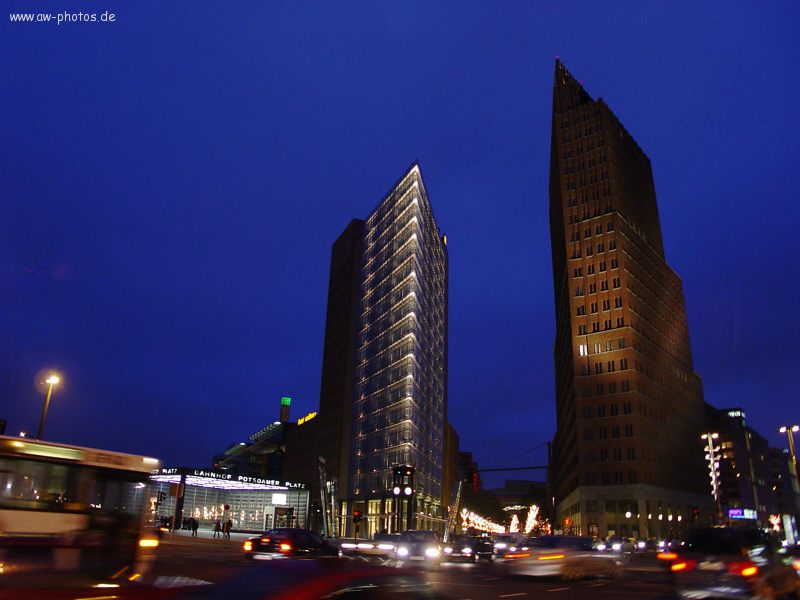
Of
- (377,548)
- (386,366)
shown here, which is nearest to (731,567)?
(377,548)

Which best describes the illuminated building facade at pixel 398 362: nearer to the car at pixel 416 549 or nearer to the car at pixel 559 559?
the car at pixel 416 549

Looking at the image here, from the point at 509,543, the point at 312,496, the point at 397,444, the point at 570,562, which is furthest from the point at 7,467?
the point at 312,496

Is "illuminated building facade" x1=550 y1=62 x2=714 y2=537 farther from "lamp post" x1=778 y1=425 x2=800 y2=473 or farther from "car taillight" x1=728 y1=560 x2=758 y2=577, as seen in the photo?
"car taillight" x1=728 y1=560 x2=758 y2=577

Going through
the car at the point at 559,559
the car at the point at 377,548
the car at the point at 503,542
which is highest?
the car at the point at 559,559

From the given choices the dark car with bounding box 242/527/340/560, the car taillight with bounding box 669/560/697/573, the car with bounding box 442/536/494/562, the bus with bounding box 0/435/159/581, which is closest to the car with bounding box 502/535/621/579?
the dark car with bounding box 242/527/340/560

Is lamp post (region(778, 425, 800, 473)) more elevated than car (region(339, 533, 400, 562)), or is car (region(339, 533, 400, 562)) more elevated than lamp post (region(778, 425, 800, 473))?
lamp post (region(778, 425, 800, 473))

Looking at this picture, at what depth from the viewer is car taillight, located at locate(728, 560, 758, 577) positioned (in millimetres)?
11344

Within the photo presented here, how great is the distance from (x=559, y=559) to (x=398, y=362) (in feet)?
220

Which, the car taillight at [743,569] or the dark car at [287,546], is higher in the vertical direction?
the car taillight at [743,569]

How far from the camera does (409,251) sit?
3497 inches

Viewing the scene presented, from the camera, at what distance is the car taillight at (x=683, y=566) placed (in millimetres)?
12070

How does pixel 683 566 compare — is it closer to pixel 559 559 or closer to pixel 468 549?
pixel 559 559

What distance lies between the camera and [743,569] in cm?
1149

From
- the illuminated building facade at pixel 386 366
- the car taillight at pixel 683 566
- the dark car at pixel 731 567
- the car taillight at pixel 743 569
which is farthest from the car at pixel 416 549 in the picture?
the illuminated building facade at pixel 386 366
